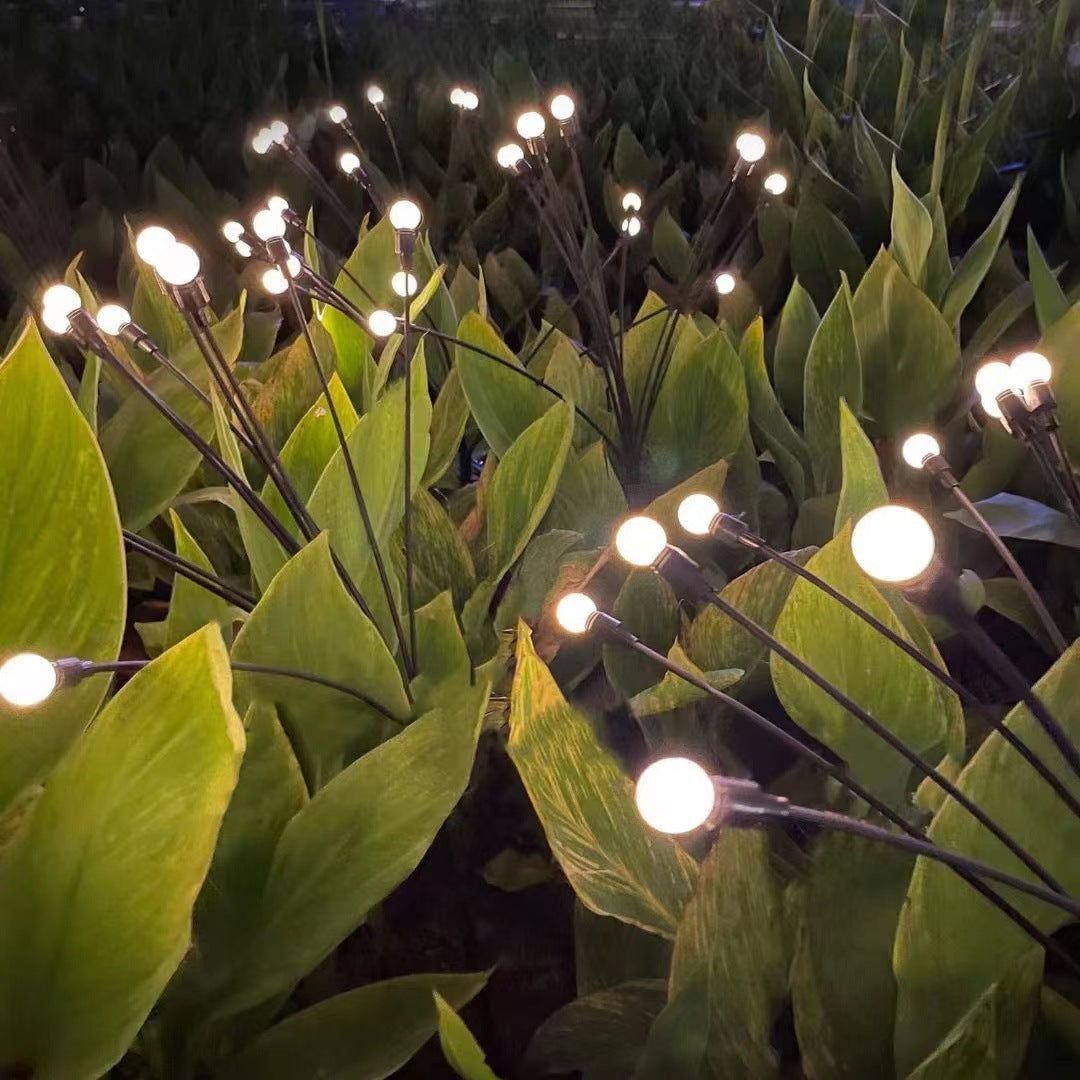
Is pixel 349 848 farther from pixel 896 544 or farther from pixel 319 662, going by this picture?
pixel 896 544

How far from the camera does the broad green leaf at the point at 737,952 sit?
0.27 metres

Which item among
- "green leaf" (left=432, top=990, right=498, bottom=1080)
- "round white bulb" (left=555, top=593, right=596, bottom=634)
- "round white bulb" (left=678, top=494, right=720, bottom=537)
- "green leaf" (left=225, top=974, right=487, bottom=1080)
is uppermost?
"round white bulb" (left=678, top=494, right=720, bottom=537)

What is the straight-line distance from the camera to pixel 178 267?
32cm

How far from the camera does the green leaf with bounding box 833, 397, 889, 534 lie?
1.30 ft

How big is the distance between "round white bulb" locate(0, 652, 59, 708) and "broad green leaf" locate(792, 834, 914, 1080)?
188 mm

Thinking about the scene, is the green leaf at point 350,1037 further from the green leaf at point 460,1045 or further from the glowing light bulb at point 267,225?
the glowing light bulb at point 267,225

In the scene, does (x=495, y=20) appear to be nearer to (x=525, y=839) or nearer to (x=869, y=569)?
(x=525, y=839)

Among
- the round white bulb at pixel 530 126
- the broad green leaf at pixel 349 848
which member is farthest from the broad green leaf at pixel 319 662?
the round white bulb at pixel 530 126

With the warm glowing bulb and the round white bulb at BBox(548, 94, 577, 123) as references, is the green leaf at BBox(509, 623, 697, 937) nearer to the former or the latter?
the warm glowing bulb

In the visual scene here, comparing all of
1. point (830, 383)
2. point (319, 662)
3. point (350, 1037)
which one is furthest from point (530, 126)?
point (350, 1037)

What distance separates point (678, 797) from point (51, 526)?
17 centimetres

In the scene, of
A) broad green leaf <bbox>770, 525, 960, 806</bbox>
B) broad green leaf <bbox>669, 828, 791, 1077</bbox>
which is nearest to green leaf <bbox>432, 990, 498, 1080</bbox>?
broad green leaf <bbox>669, 828, 791, 1077</bbox>

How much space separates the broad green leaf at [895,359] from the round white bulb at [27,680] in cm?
48

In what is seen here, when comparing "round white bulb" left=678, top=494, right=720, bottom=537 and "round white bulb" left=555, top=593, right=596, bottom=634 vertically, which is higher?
"round white bulb" left=678, top=494, right=720, bottom=537
